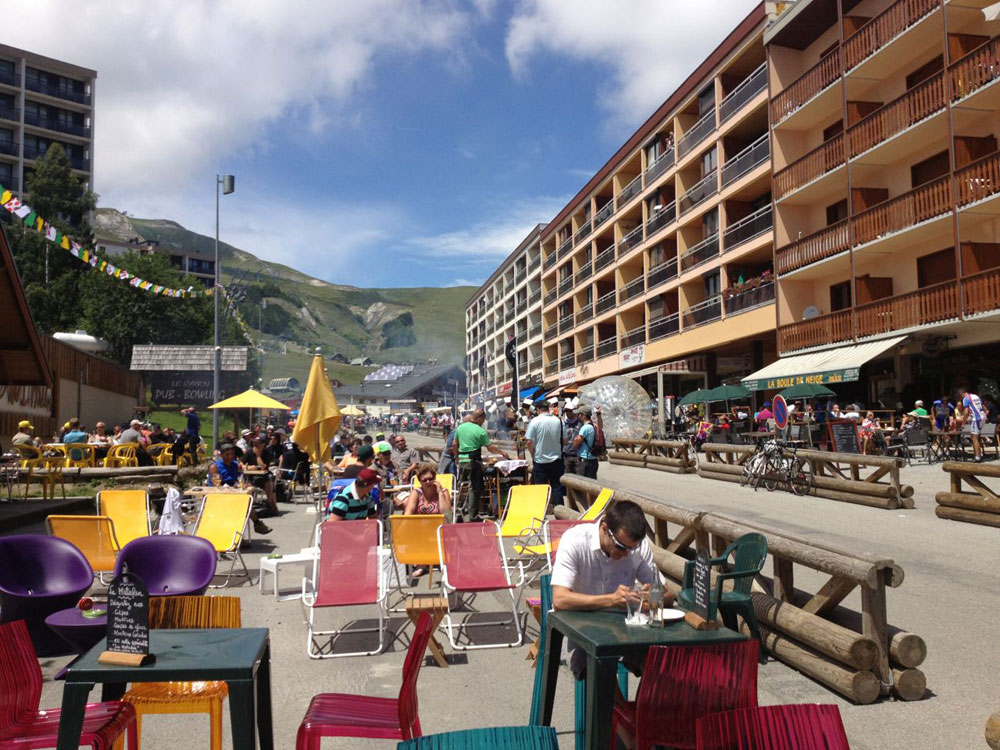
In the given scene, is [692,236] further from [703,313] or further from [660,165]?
[660,165]

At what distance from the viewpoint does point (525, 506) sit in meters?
9.81

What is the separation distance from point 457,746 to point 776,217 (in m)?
29.9

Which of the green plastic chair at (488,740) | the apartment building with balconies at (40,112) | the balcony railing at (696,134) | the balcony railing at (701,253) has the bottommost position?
the green plastic chair at (488,740)

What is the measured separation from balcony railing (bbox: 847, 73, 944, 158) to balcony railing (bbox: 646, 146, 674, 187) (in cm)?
1449

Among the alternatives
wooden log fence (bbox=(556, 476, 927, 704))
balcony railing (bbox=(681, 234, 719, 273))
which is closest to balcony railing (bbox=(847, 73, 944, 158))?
balcony railing (bbox=(681, 234, 719, 273))

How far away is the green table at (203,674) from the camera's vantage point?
295 centimetres

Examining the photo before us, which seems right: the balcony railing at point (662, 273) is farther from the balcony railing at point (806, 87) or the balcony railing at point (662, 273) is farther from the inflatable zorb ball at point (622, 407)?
the inflatable zorb ball at point (622, 407)

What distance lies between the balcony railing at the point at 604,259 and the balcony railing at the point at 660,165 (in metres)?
6.29

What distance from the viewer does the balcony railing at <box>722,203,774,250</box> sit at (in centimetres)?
3042

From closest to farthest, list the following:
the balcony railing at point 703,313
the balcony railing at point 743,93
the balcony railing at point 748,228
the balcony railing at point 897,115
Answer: the balcony railing at point 897,115 < the balcony railing at point 748,228 < the balcony railing at point 743,93 < the balcony railing at point 703,313

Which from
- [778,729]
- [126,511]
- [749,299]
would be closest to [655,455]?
[749,299]

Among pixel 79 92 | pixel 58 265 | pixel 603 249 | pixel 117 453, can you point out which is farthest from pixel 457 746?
pixel 79 92

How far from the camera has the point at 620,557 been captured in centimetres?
416

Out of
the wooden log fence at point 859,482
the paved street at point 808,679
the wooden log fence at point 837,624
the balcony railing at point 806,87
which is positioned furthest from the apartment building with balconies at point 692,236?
the wooden log fence at point 837,624
